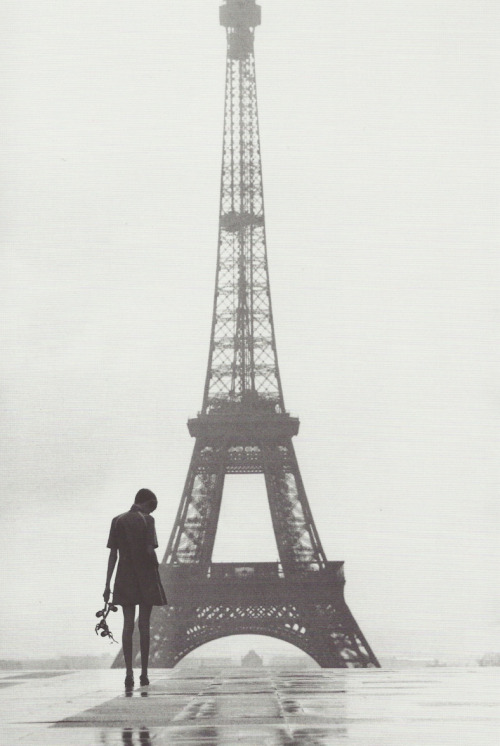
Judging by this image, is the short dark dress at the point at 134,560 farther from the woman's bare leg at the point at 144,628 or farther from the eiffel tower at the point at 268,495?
the eiffel tower at the point at 268,495

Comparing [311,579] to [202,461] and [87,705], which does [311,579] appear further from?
[87,705]

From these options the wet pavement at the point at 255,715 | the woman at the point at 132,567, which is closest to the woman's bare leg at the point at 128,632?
the woman at the point at 132,567

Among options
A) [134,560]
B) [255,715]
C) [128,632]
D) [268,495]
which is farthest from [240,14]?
[255,715]

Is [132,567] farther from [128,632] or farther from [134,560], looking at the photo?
[128,632]

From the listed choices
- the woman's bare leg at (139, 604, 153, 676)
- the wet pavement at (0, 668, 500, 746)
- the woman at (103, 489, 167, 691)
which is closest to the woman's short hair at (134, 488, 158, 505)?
the woman at (103, 489, 167, 691)

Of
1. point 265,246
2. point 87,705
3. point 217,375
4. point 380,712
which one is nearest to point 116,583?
point 87,705

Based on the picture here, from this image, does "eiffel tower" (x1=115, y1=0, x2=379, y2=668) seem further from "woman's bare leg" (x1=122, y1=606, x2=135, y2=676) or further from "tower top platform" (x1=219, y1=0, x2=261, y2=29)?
"woman's bare leg" (x1=122, y1=606, x2=135, y2=676)
